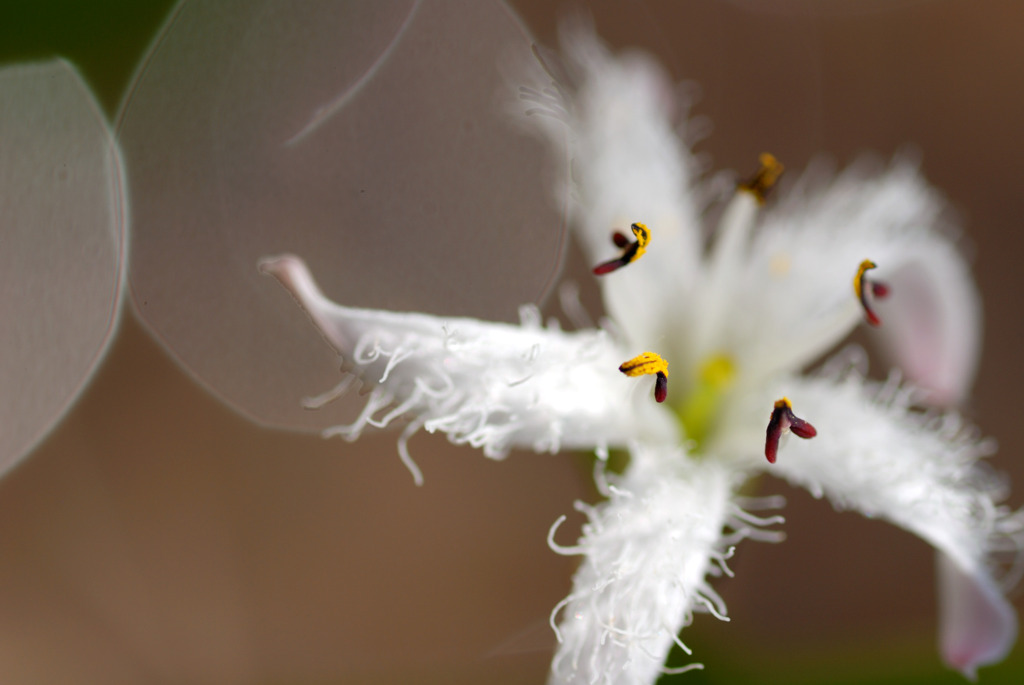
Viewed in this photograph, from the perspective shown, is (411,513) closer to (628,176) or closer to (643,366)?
(628,176)

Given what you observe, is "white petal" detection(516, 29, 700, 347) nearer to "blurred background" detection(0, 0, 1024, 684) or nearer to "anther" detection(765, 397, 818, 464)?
"anther" detection(765, 397, 818, 464)

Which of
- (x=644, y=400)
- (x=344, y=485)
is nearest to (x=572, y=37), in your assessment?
(x=644, y=400)

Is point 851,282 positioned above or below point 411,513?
above

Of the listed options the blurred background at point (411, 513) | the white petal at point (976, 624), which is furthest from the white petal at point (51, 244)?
the white petal at point (976, 624)

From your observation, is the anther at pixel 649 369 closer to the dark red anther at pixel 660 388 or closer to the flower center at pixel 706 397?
the dark red anther at pixel 660 388

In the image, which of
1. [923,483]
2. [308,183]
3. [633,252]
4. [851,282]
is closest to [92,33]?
[308,183]

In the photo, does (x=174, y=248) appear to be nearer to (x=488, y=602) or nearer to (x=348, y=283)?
(x=348, y=283)

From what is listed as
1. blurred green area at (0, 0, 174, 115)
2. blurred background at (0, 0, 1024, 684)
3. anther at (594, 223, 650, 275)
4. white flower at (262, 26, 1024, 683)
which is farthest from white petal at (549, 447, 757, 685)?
blurred green area at (0, 0, 174, 115)
